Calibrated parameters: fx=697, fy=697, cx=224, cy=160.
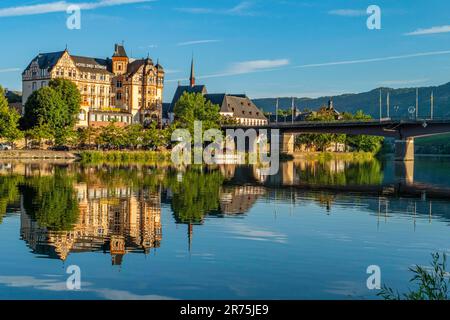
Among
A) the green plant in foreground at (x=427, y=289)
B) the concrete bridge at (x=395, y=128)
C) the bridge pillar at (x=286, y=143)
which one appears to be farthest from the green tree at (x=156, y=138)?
the green plant in foreground at (x=427, y=289)

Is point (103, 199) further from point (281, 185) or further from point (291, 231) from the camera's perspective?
point (281, 185)

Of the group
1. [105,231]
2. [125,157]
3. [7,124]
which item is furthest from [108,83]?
[105,231]

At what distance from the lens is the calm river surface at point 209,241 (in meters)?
21.7

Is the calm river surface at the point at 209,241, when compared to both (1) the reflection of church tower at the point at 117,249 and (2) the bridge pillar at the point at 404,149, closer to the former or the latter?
(1) the reflection of church tower at the point at 117,249

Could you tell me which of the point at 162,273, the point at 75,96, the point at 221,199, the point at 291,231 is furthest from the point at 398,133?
the point at 162,273

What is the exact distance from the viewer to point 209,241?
1185 inches

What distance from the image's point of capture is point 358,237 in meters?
32.3

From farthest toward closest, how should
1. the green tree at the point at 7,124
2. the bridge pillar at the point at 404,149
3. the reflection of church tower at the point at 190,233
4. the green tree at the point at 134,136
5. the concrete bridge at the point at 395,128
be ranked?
1. the green tree at the point at 134,136
2. the bridge pillar at the point at 404,149
3. the concrete bridge at the point at 395,128
4. the green tree at the point at 7,124
5. the reflection of church tower at the point at 190,233

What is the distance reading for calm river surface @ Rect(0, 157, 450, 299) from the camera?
856 inches

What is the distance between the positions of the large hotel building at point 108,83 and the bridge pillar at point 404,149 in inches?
2313

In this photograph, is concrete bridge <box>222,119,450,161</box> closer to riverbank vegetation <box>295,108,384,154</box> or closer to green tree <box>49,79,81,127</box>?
riverbank vegetation <box>295,108,384,154</box>

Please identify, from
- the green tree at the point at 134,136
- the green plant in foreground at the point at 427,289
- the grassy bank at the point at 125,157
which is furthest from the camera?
the green tree at the point at 134,136

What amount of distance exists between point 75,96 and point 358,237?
10699 cm

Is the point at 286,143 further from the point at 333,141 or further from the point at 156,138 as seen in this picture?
the point at 156,138
